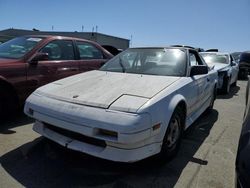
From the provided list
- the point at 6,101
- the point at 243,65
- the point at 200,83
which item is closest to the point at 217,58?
the point at 243,65

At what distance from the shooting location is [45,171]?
2.92 metres

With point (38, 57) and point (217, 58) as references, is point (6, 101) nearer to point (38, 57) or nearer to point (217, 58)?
point (38, 57)

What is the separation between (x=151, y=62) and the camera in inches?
161

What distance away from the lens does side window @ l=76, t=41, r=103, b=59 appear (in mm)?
5821

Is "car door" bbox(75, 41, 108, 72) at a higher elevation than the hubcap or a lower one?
higher

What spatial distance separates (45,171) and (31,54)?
252 cm

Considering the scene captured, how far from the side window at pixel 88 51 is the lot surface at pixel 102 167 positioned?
2348mm

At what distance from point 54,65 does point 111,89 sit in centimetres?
236

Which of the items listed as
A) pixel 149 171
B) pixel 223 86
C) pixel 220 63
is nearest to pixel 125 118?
pixel 149 171

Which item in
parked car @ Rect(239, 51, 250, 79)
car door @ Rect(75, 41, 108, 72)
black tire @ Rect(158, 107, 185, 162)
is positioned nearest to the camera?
black tire @ Rect(158, 107, 185, 162)

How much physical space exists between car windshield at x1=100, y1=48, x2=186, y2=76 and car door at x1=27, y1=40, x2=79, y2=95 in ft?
4.09

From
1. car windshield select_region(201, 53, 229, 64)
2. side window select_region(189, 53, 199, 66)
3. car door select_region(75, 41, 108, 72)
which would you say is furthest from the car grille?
car windshield select_region(201, 53, 229, 64)

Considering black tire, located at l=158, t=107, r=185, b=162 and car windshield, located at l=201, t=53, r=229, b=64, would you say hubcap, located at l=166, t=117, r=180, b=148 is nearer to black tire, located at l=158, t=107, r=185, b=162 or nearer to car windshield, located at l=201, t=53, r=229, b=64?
black tire, located at l=158, t=107, r=185, b=162

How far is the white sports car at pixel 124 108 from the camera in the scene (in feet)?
8.36
